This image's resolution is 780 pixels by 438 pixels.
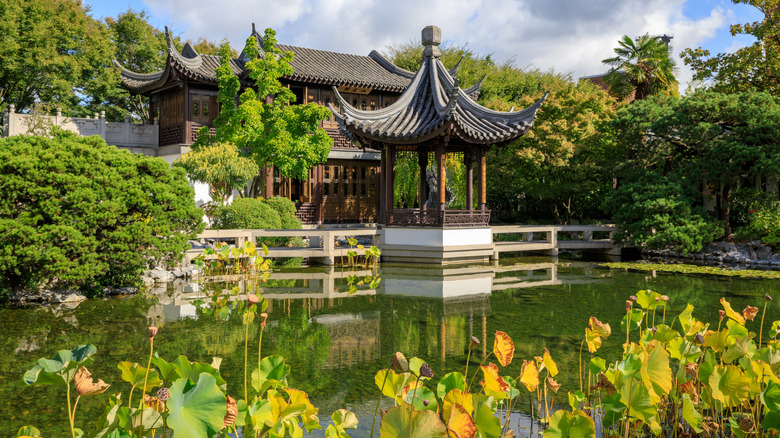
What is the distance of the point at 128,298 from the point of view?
7.91 meters

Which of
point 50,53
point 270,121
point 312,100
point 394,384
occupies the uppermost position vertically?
point 50,53

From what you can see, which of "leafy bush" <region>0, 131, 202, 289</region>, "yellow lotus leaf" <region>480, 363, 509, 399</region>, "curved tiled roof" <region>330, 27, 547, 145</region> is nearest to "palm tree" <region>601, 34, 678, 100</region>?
"curved tiled roof" <region>330, 27, 547, 145</region>

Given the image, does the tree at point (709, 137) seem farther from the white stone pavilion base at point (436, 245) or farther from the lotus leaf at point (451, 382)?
the lotus leaf at point (451, 382)

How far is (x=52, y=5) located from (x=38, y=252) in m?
17.1

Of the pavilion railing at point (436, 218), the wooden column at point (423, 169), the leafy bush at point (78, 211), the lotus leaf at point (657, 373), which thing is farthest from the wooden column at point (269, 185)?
the lotus leaf at point (657, 373)

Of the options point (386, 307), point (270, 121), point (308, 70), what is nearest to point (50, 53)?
point (308, 70)

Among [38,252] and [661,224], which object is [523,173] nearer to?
[661,224]

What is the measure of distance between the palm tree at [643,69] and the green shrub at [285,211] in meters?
11.1

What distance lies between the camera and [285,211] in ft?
46.4

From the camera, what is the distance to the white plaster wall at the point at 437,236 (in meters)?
12.4

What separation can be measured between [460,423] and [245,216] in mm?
10991

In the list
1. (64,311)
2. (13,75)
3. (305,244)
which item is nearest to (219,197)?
(305,244)

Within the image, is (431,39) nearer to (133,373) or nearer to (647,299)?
(647,299)

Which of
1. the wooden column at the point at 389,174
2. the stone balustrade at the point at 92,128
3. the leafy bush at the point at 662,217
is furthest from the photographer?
the stone balustrade at the point at 92,128
